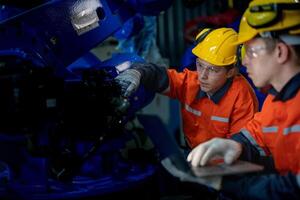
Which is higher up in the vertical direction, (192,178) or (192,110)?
(192,178)

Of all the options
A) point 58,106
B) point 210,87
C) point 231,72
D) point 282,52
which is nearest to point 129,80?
point 58,106

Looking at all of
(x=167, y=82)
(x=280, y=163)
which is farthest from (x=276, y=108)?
(x=167, y=82)

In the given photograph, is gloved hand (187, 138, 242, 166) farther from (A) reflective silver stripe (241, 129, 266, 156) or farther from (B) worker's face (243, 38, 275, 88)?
(B) worker's face (243, 38, 275, 88)

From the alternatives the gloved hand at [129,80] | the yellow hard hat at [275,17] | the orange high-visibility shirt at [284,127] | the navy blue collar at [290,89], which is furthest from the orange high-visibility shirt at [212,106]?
the yellow hard hat at [275,17]

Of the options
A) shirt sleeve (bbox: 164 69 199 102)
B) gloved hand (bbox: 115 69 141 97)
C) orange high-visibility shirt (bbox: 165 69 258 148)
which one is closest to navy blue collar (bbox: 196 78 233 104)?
orange high-visibility shirt (bbox: 165 69 258 148)

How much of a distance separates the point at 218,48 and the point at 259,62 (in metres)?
0.53

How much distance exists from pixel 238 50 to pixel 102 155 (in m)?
0.84

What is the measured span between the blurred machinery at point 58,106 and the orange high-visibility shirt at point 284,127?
0.58m

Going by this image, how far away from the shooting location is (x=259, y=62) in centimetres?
153

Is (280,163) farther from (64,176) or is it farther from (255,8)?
(64,176)

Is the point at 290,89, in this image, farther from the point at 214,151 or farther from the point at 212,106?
the point at 212,106

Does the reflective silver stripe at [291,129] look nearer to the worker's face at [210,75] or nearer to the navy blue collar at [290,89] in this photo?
the navy blue collar at [290,89]

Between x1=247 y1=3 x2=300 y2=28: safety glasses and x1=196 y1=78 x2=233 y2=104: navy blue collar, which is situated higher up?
x1=247 y1=3 x2=300 y2=28: safety glasses

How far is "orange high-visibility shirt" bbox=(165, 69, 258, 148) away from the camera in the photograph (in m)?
2.12
